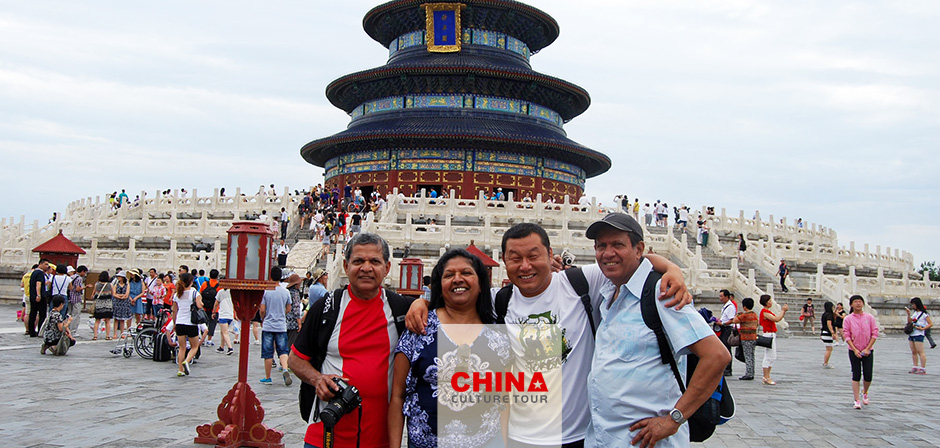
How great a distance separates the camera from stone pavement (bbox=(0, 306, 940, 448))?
684cm

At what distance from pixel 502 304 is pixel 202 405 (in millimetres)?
5667

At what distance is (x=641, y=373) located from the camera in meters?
3.33

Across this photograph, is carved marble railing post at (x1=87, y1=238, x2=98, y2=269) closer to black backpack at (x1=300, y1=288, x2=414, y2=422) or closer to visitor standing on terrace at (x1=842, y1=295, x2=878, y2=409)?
visitor standing on terrace at (x1=842, y1=295, x2=878, y2=409)

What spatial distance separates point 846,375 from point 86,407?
454 inches

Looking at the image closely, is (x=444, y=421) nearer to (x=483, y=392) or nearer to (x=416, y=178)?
(x=483, y=392)

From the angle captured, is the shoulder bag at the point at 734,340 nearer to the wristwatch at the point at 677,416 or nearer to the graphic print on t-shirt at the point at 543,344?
the graphic print on t-shirt at the point at 543,344

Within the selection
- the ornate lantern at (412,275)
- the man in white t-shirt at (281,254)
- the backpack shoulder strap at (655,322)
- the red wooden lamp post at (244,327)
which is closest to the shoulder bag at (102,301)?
the ornate lantern at (412,275)

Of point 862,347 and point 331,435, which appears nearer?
point 331,435

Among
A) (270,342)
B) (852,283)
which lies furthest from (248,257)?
(852,283)

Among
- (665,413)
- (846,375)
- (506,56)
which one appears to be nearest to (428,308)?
(665,413)

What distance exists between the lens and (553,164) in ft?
126

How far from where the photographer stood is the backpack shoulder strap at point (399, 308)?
13.1 feet

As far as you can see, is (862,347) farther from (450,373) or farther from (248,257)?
(450,373)

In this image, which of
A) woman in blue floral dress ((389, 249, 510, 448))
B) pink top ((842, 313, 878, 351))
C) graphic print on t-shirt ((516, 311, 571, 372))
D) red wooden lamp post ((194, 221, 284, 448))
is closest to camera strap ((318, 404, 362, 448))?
woman in blue floral dress ((389, 249, 510, 448))
